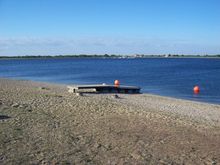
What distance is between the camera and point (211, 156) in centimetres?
800

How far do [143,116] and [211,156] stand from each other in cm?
497

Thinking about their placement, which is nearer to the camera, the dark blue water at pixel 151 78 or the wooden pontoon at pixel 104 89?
the wooden pontoon at pixel 104 89

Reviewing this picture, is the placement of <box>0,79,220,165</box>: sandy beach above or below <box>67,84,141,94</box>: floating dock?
above

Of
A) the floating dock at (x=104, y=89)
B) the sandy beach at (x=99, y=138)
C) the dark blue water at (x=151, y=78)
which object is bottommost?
the dark blue water at (x=151, y=78)

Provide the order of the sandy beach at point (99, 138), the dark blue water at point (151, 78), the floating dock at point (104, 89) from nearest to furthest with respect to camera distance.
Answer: the sandy beach at point (99, 138), the floating dock at point (104, 89), the dark blue water at point (151, 78)

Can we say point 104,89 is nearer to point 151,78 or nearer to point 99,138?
point 99,138

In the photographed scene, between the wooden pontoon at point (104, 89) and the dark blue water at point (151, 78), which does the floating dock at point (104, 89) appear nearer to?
the wooden pontoon at point (104, 89)

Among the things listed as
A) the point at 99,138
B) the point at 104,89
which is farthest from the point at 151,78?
the point at 99,138

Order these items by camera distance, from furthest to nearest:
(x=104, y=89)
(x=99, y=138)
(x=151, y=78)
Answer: (x=151, y=78)
(x=104, y=89)
(x=99, y=138)

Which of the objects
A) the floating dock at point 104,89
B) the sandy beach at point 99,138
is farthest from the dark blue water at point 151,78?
the sandy beach at point 99,138

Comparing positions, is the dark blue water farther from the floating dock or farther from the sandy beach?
the sandy beach

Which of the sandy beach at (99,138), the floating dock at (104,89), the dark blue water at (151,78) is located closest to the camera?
the sandy beach at (99,138)

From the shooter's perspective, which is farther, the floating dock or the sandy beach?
the floating dock

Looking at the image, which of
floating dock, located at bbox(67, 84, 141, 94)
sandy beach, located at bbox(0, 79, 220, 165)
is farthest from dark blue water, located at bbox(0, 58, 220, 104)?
sandy beach, located at bbox(0, 79, 220, 165)
